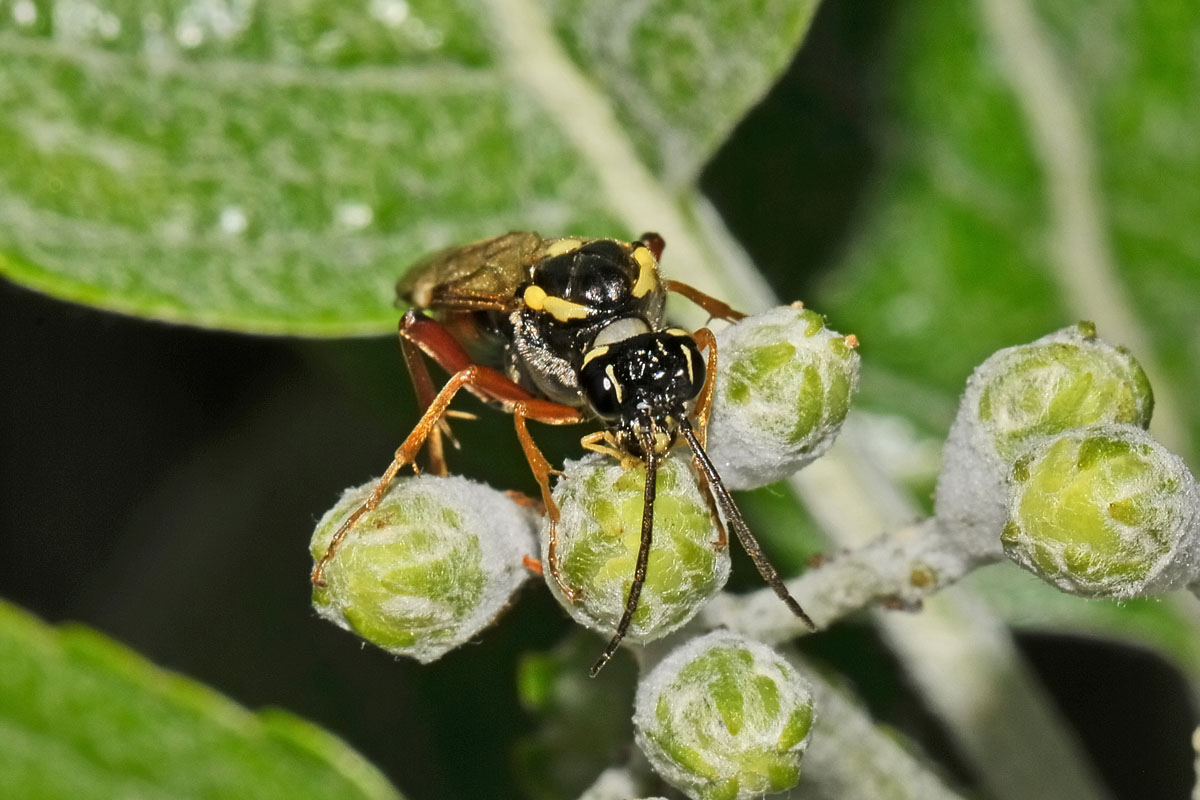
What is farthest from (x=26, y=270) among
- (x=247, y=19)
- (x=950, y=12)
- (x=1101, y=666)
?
(x=1101, y=666)

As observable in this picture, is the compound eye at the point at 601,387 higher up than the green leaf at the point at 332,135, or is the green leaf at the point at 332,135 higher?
the green leaf at the point at 332,135

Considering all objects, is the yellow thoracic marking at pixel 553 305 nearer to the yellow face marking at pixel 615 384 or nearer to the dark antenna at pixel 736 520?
the yellow face marking at pixel 615 384

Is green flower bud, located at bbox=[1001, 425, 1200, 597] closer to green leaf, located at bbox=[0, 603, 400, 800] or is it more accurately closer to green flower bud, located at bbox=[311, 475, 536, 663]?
green flower bud, located at bbox=[311, 475, 536, 663]

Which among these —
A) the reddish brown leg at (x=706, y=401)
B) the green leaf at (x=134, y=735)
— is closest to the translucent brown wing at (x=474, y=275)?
the reddish brown leg at (x=706, y=401)

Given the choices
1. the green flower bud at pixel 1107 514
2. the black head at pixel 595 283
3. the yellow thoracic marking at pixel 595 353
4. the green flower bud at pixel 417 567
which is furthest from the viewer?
the black head at pixel 595 283

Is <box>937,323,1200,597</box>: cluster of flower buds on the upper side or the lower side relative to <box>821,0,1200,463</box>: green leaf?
upper

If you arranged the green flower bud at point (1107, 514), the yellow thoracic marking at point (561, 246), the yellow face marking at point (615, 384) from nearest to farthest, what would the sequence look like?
the green flower bud at point (1107, 514)
the yellow face marking at point (615, 384)
the yellow thoracic marking at point (561, 246)

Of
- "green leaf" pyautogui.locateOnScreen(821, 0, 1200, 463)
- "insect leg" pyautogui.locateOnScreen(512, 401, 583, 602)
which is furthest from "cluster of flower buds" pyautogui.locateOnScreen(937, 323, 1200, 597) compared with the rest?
"green leaf" pyautogui.locateOnScreen(821, 0, 1200, 463)

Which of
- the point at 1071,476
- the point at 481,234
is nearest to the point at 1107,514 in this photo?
the point at 1071,476
